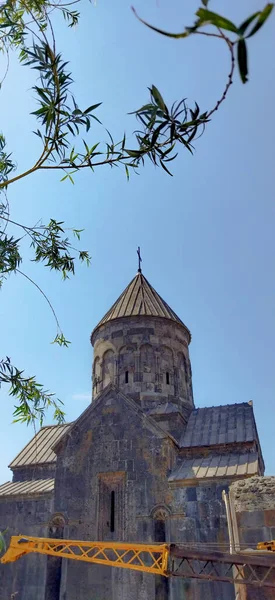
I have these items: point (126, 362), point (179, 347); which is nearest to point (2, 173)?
point (126, 362)

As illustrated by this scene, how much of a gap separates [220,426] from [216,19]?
426 inches

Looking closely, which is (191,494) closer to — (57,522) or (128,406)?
(128,406)

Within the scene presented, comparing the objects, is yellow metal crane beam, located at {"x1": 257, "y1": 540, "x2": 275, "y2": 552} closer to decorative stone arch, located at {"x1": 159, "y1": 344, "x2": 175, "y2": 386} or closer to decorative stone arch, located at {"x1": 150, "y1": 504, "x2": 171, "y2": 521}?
decorative stone arch, located at {"x1": 150, "y1": 504, "x2": 171, "y2": 521}

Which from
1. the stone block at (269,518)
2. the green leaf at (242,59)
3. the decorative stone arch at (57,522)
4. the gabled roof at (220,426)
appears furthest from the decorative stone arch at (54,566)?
the green leaf at (242,59)

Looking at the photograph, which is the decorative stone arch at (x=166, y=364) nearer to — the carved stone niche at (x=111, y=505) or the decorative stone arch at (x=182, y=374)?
the decorative stone arch at (x=182, y=374)

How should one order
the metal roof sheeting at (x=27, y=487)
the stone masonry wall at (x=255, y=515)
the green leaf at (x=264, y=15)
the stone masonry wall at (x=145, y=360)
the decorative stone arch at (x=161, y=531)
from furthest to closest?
the stone masonry wall at (x=145, y=360), the metal roof sheeting at (x=27, y=487), the decorative stone arch at (x=161, y=531), the stone masonry wall at (x=255, y=515), the green leaf at (x=264, y=15)

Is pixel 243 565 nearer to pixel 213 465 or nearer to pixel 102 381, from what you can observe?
pixel 213 465

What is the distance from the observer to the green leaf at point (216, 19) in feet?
3.88

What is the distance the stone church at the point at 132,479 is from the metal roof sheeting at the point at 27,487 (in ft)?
0.10

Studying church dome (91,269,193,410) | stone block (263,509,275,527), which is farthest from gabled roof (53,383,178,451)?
stone block (263,509,275,527)

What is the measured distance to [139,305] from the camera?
13.1m

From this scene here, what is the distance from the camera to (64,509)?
9523mm

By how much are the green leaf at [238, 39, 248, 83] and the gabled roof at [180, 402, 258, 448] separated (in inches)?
384

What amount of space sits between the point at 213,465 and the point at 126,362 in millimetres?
3723
